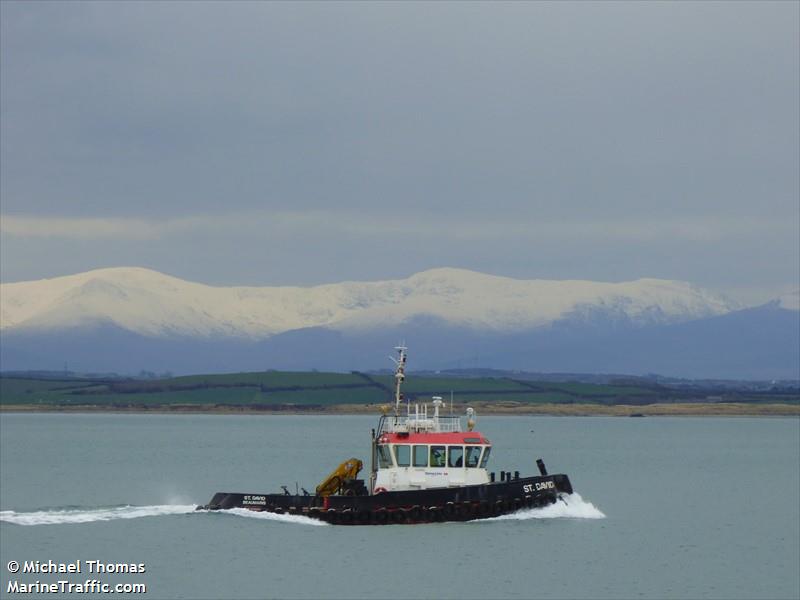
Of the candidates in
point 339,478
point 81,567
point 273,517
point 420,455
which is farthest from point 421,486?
point 81,567

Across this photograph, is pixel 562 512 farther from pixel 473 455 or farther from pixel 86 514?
pixel 86 514

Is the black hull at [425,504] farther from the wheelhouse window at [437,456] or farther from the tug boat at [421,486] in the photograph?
the wheelhouse window at [437,456]

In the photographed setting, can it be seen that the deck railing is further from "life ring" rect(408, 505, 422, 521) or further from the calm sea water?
the calm sea water

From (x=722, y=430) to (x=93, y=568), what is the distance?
149m

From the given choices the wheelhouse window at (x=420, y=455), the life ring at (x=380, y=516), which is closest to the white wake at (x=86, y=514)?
the life ring at (x=380, y=516)

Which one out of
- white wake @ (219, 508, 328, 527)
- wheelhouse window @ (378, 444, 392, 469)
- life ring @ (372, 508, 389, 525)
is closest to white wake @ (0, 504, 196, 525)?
white wake @ (219, 508, 328, 527)

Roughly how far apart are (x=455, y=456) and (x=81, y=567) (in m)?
16.6

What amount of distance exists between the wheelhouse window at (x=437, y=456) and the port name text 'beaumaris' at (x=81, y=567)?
13850mm

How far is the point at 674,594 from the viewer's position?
46500mm

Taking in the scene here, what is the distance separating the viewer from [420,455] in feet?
195

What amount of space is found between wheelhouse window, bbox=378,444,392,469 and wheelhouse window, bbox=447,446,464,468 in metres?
2.38

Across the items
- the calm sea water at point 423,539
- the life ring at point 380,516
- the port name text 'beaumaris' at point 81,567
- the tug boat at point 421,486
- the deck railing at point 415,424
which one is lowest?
the port name text 'beaumaris' at point 81,567

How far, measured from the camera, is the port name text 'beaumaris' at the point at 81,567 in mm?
49031

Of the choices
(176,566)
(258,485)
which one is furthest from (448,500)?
(258,485)
